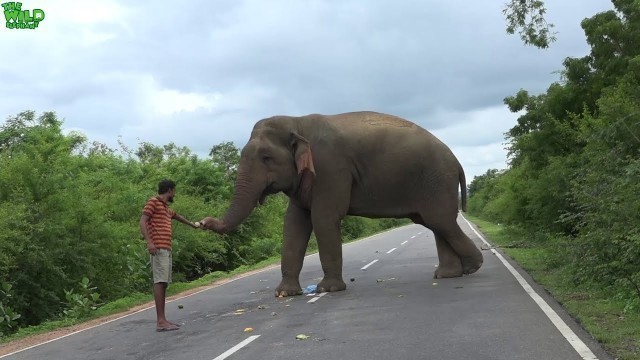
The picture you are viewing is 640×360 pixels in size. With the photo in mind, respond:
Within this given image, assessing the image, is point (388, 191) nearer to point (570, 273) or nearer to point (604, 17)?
point (570, 273)

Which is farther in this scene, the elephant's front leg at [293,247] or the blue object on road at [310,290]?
the blue object on road at [310,290]

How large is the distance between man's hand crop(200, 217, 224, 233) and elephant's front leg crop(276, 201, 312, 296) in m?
1.64

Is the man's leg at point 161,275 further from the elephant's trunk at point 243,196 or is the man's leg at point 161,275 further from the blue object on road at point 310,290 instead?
the blue object on road at point 310,290

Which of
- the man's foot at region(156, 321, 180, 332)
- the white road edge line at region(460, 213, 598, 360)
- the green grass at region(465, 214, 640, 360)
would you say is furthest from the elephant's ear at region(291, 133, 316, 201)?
the green grass at region(465, 214, 640, 360)

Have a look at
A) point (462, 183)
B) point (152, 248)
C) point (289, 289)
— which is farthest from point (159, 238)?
point (462, 183)

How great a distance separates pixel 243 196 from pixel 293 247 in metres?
1.56

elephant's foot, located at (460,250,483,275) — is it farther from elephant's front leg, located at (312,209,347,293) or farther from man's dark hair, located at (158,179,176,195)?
man's dark hair, located at (158,179,176,195)

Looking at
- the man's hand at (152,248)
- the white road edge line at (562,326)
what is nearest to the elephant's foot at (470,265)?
the white road edge line at (562,326)

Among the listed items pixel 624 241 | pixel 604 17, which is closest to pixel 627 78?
pixel 604 17

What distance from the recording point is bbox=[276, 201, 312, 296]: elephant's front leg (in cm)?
1259

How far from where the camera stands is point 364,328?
8195 mm

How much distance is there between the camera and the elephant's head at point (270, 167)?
39.7ft

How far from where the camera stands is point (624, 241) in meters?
9.82

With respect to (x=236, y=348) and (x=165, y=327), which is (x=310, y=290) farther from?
(x=236, y=348)
